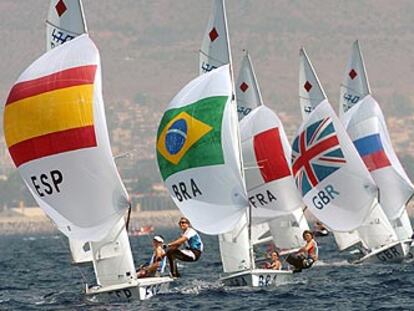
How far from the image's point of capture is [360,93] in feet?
198

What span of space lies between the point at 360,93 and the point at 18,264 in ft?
81.3

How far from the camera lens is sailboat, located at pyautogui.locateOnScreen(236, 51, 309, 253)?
5278 cm

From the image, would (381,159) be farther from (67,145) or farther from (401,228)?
(67,145)

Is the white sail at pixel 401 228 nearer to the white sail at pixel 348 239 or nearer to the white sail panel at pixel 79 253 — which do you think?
the white sail at pixel 348 239

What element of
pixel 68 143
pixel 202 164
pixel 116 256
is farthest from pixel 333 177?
pixel 68 143

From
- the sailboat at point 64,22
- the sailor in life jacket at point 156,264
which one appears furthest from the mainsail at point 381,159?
the sailboat at point 64,22

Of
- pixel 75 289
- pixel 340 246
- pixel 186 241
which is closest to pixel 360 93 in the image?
pixel 340 246

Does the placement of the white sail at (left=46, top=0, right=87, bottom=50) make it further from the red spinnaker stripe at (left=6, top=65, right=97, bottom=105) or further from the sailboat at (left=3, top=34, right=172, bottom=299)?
the red spinnaker stripe at (left=6, top=65, right=97, bottom=105)

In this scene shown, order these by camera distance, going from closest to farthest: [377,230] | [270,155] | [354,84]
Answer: [270,155] → [377,230] → [354,84]

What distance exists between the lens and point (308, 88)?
5953 centimetres

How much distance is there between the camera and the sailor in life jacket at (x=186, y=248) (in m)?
41.4

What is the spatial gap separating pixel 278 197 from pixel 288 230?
9.51 ft

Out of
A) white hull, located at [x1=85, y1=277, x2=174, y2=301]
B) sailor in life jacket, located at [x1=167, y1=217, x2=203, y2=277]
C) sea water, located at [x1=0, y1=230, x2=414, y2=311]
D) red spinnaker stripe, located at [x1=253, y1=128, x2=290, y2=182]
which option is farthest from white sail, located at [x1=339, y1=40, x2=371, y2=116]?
white hull, located at [x1=85, y1=277, x2=174, y2=301]

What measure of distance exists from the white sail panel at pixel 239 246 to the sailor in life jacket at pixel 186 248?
266cm
